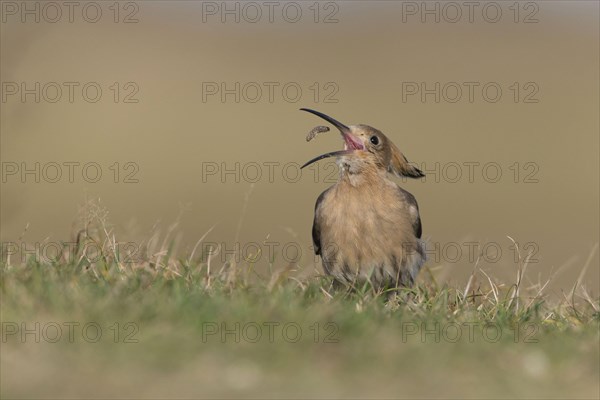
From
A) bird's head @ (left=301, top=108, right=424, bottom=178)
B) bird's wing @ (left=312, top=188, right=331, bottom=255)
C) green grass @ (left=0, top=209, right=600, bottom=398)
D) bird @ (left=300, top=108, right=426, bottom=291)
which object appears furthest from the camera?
bird's wing @ (left=312, top=188, right=331, bottom=255)

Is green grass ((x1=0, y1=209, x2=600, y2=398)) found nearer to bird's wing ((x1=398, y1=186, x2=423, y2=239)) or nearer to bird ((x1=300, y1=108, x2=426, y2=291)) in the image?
bird ((x1=300, y1=108, x2=426, y2=291))

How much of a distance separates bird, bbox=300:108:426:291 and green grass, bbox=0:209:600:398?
1371 mm

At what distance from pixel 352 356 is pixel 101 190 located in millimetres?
18886

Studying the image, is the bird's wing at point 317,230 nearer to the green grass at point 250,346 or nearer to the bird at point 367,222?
the bird at point 367,222

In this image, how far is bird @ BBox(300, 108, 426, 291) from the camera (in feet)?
26.7

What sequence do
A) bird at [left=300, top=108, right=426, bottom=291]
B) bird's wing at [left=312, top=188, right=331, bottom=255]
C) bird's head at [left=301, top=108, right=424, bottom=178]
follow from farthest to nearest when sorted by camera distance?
1. bird's wing at [left=312, top=188, right=331, bottom=255]
2. bird's head at [left=301, top=108, right=424, bottom=178]
3. bird at [left=300, top=108, right=426, bottom=291]

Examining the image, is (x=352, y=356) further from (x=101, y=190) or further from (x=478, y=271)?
(x=101, y=190)

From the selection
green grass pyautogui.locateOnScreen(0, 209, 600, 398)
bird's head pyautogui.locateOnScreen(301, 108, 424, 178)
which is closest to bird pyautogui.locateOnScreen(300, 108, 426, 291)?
bird's head pyautogui.locateOnScreen(301, 108, 424, 178)

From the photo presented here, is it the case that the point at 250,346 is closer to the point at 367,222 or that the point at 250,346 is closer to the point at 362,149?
the point at 367,222

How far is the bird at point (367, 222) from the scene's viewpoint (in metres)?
8.12

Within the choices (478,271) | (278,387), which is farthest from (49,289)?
(478,271)

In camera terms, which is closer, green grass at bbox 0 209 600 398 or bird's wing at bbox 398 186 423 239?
green grass at bbox 0 209 600 398

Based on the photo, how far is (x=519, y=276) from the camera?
7.59 meters

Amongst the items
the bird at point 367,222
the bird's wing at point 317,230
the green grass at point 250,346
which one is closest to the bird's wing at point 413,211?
the bird at point 367,222
